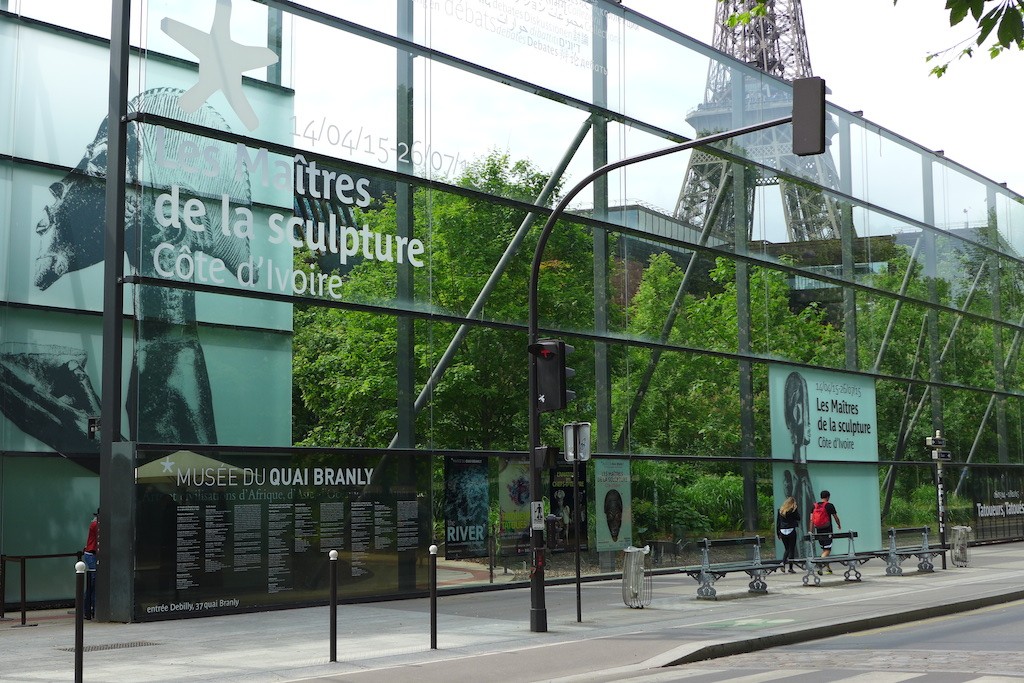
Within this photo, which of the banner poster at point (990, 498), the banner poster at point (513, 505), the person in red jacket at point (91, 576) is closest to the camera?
the person in red jacket at point (91, 576)

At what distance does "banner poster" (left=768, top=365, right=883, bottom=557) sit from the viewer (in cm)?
2827

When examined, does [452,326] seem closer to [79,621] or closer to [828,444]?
[79,621]

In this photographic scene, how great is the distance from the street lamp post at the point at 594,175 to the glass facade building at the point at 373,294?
0.59 meters

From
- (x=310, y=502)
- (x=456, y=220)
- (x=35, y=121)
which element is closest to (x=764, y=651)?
(x=310, y=502)

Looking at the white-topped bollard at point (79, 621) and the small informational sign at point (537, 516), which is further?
the small informational sign at point (537, 516)

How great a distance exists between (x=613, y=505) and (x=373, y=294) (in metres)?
7.36

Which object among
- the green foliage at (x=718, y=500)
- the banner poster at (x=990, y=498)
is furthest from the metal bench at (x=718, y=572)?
the banner poster at (x=990, y=498)

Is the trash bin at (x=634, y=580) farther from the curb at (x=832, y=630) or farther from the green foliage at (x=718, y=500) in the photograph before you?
the green foliage at (x=718, y=500)

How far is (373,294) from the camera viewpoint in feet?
63.1

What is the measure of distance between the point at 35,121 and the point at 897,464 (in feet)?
80.5

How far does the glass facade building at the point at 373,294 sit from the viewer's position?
16422mm

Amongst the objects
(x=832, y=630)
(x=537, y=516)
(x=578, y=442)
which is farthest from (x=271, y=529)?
(x=832, y=630)

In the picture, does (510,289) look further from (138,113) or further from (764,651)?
(764,651)

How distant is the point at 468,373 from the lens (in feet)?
68.0
